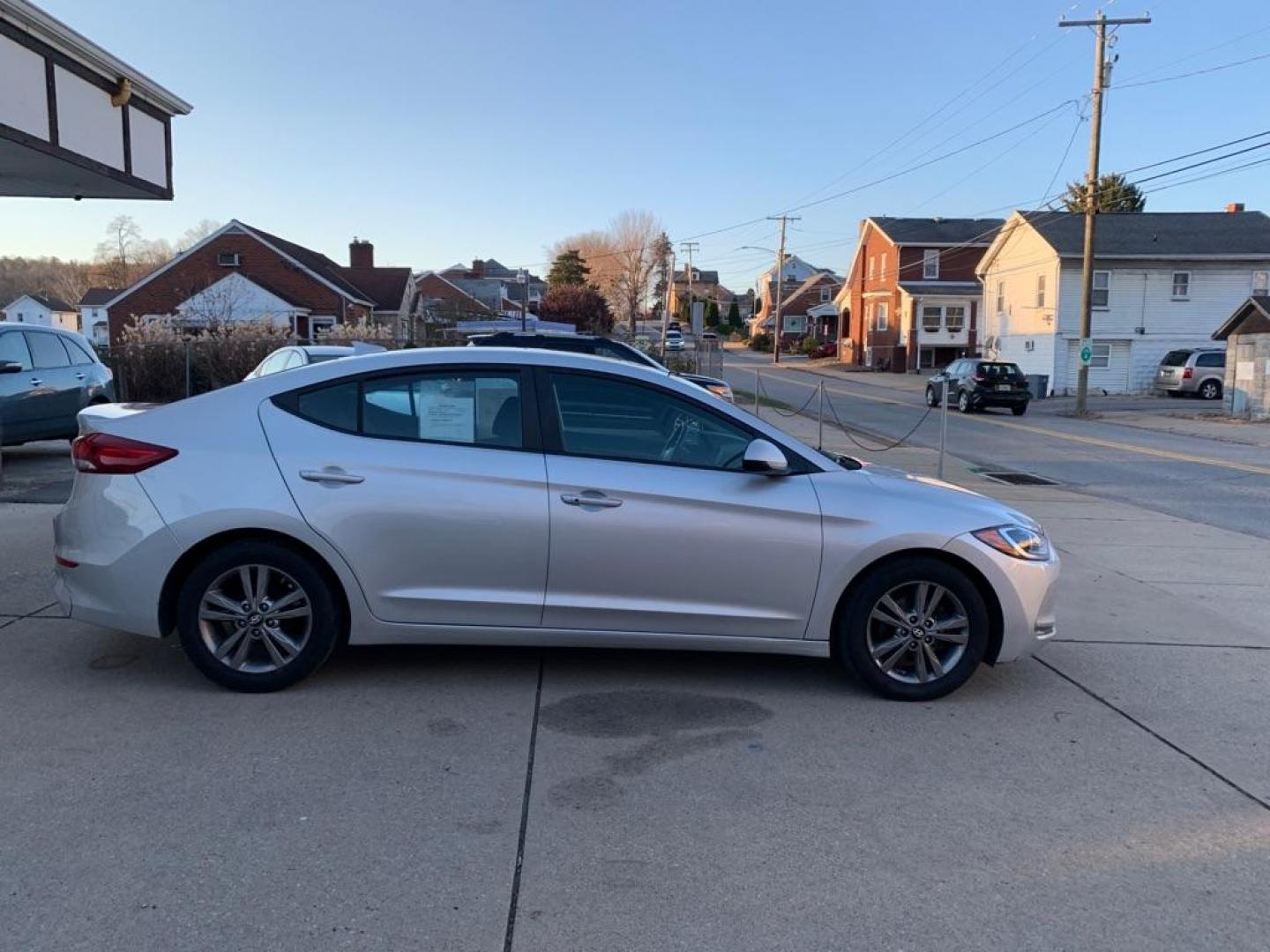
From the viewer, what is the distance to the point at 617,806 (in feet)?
11.9

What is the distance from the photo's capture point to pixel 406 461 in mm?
4512

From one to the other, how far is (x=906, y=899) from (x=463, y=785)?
1.67 metres

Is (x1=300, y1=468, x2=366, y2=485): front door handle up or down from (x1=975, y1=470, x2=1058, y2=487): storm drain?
up

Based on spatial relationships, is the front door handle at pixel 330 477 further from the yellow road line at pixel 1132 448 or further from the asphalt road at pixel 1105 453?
the yellow road line at pixel 1132 448

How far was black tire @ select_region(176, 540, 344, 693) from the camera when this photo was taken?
4.46 meters

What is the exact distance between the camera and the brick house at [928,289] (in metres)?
54.5

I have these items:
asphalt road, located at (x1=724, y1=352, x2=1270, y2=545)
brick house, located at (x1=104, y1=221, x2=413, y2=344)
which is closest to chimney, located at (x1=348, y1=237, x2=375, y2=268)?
brick house, located at (x1=104, y1=221, x2=413, y2=344)

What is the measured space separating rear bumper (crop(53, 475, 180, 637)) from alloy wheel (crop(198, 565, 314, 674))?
245 millimetres

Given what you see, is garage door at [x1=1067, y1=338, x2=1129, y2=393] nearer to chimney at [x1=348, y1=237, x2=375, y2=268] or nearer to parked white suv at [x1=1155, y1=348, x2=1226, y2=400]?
parked white suv at [x1=1155, y1=348, x2=1226, y2=400]

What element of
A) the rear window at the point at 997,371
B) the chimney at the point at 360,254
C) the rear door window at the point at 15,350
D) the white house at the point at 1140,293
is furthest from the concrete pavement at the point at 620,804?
the chimney at the point at 360,254

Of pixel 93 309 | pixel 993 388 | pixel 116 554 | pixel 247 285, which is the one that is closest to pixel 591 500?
pixel 116 554

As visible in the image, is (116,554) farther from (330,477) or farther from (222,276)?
(222,276)

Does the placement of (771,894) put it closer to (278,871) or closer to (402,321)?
(278,871)

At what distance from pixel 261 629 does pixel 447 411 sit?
4.40ft
